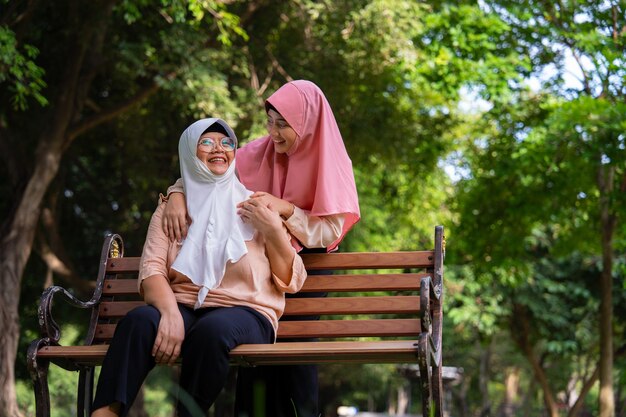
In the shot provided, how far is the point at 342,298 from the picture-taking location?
4832 millimetres

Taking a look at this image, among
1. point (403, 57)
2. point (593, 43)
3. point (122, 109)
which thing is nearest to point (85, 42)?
point (122, 109)

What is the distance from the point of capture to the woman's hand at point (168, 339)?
4.04 meters

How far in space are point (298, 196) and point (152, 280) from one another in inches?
32.1

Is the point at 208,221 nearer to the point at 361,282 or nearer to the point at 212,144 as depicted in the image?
the point at 212,144

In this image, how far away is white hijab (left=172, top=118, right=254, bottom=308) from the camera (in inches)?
172

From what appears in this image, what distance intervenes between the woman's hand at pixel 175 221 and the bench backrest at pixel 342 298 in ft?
1.66

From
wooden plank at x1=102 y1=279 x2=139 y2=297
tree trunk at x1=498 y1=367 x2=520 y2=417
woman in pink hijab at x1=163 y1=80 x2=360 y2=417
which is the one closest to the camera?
woman in pink hijab at x1=163 y1=80 x2=360 y2=417

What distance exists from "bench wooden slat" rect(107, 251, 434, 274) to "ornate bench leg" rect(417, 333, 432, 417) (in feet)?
2.68

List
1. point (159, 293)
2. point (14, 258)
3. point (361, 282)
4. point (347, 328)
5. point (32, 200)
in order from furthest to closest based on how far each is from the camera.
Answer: point (32, 200) → point (14, 258) → point (361, 282) → point (347, 328) → point (159, 293)

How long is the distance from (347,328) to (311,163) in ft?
2.59

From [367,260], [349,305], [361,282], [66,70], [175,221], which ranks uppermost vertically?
[66,70]

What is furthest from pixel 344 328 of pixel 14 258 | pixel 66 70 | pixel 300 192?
pixel 66 70

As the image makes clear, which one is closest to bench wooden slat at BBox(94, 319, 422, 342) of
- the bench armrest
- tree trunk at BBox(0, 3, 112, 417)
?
the bench armrest

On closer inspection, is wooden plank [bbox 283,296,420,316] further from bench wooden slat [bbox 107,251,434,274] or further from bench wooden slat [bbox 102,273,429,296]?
bench wooden slat [bbox 107,251,434,274]
